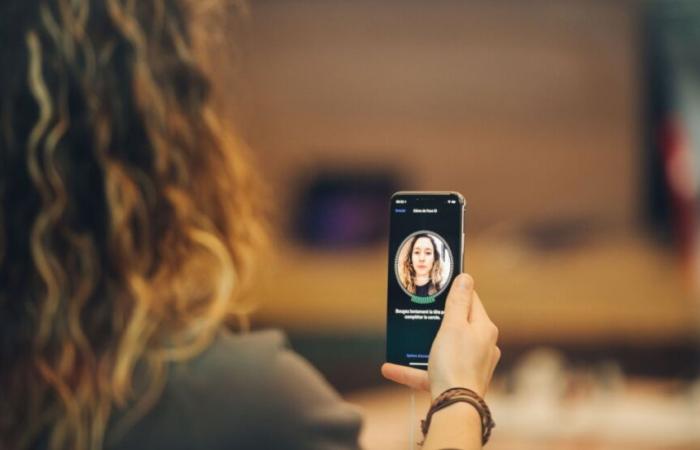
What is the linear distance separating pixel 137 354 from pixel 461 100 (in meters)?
1.14

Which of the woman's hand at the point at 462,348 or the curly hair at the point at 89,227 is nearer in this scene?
the woman's hand at the point at 462,348

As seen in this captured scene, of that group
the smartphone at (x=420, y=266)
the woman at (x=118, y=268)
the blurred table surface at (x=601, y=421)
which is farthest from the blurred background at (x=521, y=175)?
the smartphone at (x=420, y=266)

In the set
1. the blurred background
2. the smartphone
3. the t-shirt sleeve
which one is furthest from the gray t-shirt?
the blurred background

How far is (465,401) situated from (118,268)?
1.27 ft

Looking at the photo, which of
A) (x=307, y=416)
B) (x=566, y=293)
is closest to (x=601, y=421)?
(x=566, y=293)

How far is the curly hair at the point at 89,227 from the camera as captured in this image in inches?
27.3

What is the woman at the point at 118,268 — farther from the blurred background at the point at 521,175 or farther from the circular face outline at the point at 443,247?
the blurred background at the point at 521,175

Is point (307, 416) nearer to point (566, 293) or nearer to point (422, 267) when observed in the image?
point (422, 267)

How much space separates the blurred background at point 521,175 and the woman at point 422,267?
108 cm

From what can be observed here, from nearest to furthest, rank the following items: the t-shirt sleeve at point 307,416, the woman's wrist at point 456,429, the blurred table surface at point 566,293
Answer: the woman's wrist at point 456,429 < the t-shirt sleeve at point 307,416 < the blurred table surface at point 566,293

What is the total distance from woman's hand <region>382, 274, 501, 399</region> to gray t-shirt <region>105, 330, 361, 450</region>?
22 cm

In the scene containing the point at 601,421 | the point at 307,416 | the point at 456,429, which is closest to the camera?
the point at 456,429

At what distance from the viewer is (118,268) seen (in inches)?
28.1

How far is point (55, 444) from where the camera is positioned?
Result: 69 centimetres
